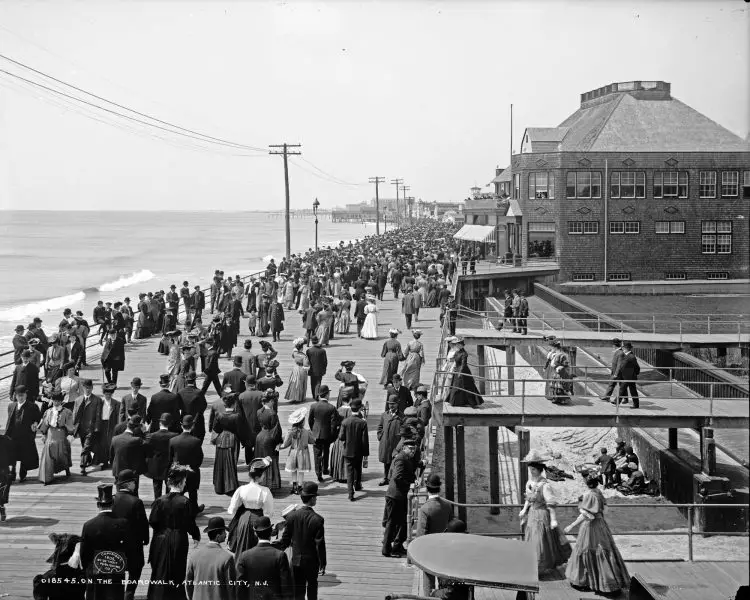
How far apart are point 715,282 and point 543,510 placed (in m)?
45.2

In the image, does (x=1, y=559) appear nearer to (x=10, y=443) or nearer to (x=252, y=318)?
(x=10, y=443)

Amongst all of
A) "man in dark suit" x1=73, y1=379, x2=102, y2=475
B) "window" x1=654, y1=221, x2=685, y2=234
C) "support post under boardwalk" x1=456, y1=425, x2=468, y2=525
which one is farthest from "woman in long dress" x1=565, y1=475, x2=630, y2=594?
"window" x1=654, y1=221, x2=685, y2=234

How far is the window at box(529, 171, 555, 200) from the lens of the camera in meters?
54.7

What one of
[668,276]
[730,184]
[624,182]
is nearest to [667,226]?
[668,276]

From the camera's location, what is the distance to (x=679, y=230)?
174ft

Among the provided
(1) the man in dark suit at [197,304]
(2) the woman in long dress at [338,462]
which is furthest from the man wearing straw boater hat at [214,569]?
(1) the man in dark suit at [197,304]

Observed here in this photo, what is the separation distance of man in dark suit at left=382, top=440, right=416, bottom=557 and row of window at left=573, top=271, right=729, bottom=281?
43.8 m

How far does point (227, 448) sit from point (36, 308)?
55.6m

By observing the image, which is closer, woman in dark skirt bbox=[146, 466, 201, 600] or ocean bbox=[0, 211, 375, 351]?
woman in dark skirt bbox=[146, 466, 201, 600]

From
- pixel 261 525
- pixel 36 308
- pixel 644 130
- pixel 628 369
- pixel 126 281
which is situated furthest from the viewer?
pixel 126 281

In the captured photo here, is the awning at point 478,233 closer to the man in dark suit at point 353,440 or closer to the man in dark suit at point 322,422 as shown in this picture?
the man in dark suit at point 322,422

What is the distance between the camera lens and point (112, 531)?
8.16 metres

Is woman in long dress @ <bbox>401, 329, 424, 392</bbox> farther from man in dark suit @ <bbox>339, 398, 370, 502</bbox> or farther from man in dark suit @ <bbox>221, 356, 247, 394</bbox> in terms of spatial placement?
man in dark suit @ <bbox>339, 398, 370, 502</bbox>

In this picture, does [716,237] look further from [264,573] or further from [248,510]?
[264,573]
